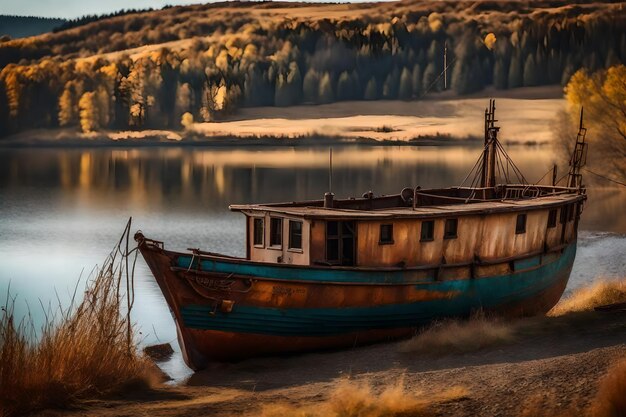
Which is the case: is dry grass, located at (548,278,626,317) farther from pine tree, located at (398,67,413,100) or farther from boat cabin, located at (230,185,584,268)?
pine tree, located at (398,67,413,100)

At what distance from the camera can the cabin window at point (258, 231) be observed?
23.4 meters

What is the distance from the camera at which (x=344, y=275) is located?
2170cm

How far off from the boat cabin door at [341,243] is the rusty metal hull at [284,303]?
2.49 feet

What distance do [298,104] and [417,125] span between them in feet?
66.7

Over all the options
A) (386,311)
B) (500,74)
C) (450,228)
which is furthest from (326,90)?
(386,311)

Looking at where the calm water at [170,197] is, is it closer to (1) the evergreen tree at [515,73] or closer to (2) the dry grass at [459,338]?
(2) the dry grass at [459,338]

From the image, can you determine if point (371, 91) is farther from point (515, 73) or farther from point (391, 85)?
point (515, 73)

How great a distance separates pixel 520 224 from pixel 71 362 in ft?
40.5

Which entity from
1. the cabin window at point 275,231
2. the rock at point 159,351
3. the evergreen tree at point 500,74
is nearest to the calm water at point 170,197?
the rock at point 159,351

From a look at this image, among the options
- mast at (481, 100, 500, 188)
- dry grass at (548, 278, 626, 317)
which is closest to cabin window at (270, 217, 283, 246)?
dry grass at (548, 278, 626, 317)

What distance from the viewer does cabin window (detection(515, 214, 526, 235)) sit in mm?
25609

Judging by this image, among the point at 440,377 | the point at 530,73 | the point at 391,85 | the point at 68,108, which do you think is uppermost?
the point at 530,73

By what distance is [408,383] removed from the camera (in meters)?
17.7

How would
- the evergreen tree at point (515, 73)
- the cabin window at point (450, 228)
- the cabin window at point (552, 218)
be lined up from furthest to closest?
1. the evergreen tree at point (515, 73)
2. the cabin window at point (552, 218)
3. the cabin window at point (450, 228)
